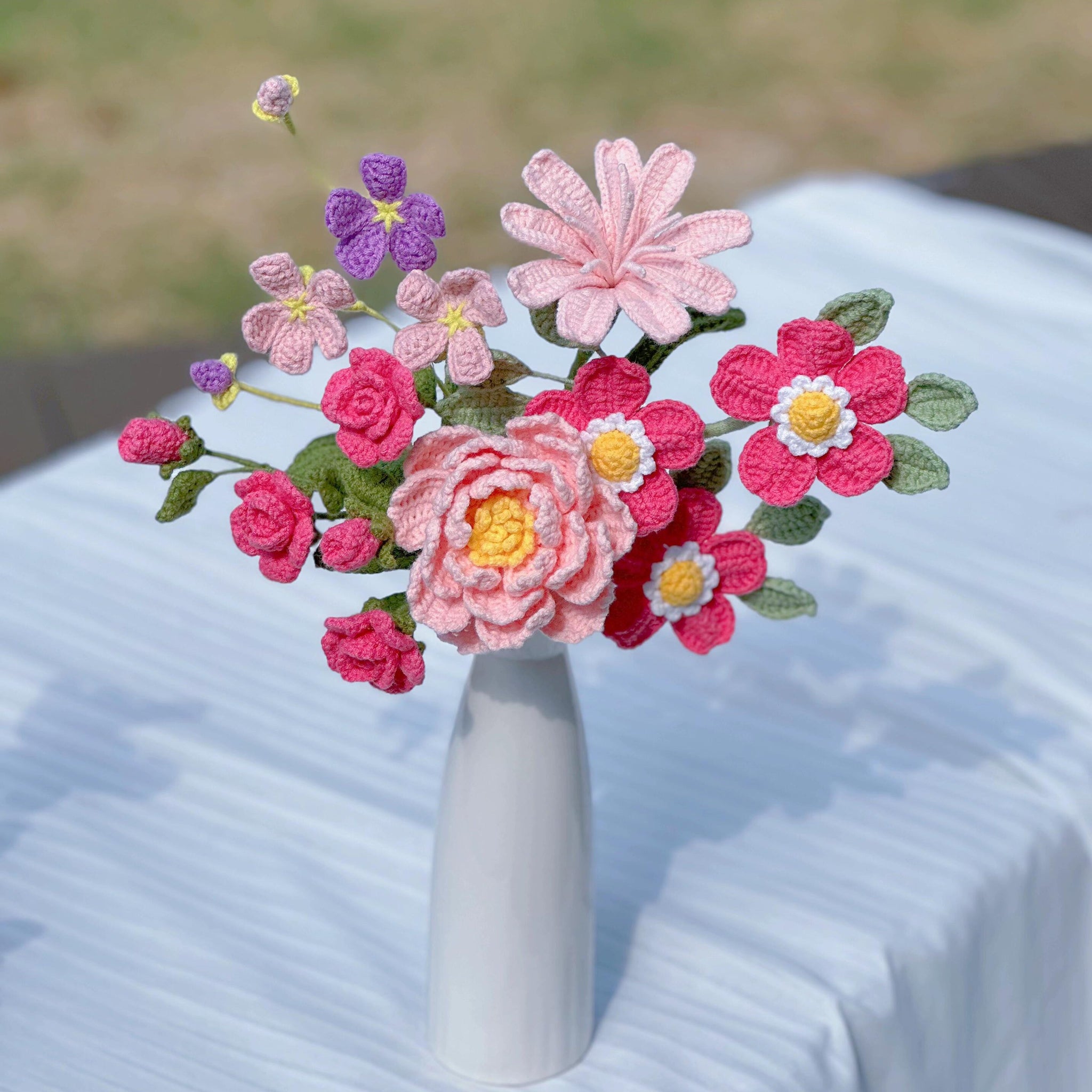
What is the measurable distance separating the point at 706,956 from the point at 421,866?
178 mm

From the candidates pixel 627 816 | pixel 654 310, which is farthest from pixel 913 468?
pixel 627 816

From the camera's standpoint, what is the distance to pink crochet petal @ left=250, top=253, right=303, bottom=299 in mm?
589

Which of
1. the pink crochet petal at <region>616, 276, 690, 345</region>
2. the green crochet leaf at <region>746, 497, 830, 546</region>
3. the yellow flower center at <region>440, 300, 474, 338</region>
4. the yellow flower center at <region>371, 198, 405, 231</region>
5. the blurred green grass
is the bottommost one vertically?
the blurred green grass

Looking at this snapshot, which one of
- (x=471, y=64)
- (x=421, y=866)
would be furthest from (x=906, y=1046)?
(x=471, y=64)

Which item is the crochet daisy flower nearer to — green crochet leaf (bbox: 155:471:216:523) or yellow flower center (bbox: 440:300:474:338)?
yellow flower center (bbox: 440:300:474:338)

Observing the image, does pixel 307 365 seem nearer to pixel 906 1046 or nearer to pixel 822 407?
pixel 822 407

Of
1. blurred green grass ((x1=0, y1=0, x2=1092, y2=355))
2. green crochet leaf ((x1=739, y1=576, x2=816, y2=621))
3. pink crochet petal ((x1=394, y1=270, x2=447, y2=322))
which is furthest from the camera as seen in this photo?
blurred green grass ((x1=0, y1=0, x2=1092, y2=355))

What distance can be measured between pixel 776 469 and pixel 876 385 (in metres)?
0.05

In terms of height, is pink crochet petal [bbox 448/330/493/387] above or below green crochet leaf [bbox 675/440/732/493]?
above

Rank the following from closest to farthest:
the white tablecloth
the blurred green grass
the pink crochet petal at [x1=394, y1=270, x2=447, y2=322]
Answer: the pink crochet petal at [x1=394, y1=270, x2=447, y2=322] → the white tablecloth → the blurred green grass

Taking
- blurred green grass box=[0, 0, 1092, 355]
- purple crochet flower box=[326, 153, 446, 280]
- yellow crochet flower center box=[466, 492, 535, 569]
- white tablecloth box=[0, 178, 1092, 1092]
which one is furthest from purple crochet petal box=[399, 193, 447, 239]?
blurred green grass box=[0, 0, 1092, 355]

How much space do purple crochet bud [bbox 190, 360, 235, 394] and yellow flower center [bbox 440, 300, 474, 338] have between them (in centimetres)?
10

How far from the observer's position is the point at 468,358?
0.58 meters

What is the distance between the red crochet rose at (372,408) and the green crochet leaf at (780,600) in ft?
0.61
